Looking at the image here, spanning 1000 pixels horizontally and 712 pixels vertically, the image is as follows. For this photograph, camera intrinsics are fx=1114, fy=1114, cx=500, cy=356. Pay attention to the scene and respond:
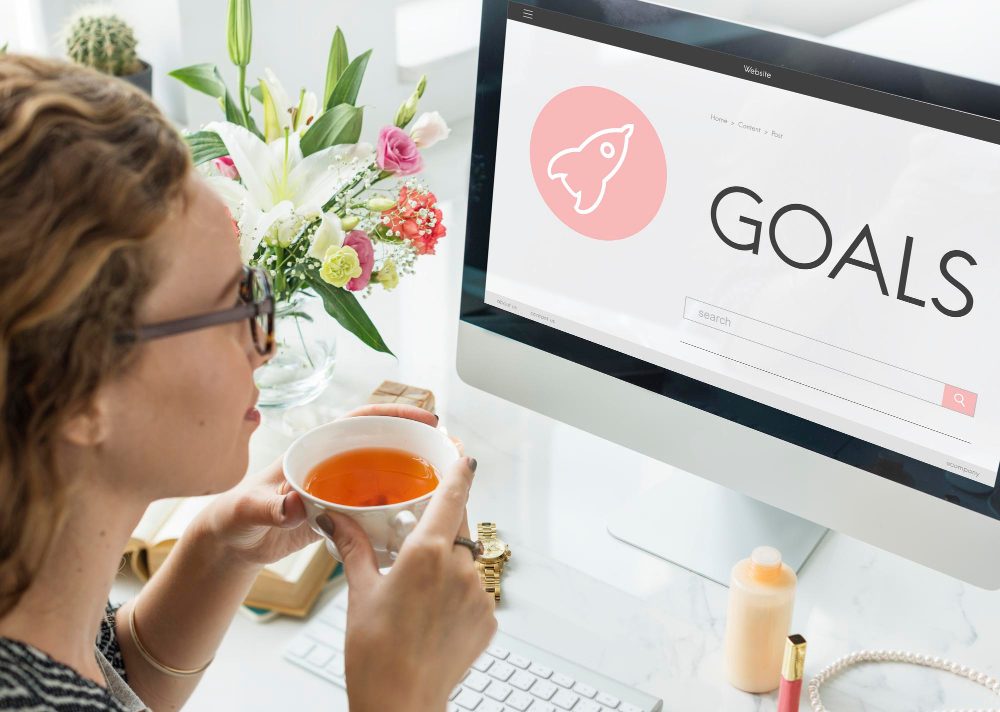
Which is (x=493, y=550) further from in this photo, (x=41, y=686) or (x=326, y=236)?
(x=41, y=686)

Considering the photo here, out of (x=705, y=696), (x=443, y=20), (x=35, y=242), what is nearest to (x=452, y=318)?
(x=705, y=696)

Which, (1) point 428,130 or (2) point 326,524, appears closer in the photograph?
(2) point 326,524

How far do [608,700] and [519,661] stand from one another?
0.09 meters

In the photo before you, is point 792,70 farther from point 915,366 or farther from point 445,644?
point 445,644

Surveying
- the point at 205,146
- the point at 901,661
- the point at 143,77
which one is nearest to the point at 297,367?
the point at 205,146

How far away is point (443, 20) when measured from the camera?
277 centimetres

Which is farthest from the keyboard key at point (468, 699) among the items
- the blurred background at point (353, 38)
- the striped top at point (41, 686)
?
the blurred background at point (353, 38)

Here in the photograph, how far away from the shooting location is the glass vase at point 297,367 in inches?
50.1

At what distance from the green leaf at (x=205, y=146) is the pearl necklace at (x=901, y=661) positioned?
799 mm

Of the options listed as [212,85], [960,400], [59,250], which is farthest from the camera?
[212,85]

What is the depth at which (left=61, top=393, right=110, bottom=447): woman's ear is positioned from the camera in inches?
25.0

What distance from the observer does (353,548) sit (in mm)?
759

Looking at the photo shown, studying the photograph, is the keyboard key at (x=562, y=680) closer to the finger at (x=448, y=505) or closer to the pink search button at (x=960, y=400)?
the finger at (x=448, y=505)

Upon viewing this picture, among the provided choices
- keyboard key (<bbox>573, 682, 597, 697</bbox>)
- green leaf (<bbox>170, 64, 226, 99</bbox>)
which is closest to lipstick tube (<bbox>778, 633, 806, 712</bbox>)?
keyboard key (<bbox>573, 682, 597, 697</bbox>)
